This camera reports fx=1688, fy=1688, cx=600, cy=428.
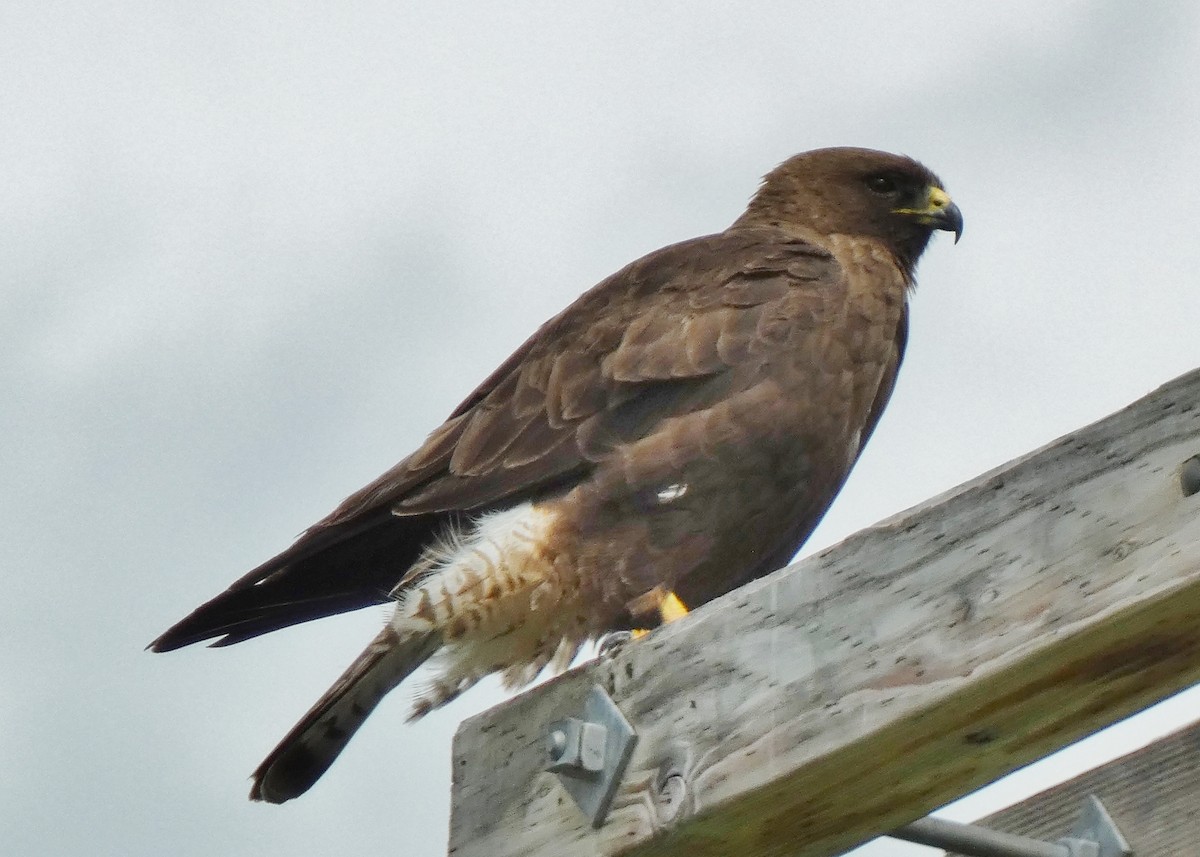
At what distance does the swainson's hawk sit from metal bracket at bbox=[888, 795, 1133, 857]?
1.57 m

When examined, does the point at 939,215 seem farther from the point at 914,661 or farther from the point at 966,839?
the point at 914,661

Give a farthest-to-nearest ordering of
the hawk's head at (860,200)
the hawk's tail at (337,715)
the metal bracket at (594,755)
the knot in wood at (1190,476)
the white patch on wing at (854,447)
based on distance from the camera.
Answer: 1. the hawk's head at (860,200)
2. the white patch on wing at (854,447)
3. the hawk's tail at (337,715)
4. the metal bracket at (594,755)
5. the knot in wood at (1190,476)

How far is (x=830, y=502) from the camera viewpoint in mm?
4406

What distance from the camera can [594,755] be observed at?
231 centimetres

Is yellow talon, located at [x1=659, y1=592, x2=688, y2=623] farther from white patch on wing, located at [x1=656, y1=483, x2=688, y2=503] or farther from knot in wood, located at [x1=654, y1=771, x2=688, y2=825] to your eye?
knot in wood, located at [x1=654, y1=771, x2=688, y2=825]

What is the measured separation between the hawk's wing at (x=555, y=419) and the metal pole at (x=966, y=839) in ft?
5.95

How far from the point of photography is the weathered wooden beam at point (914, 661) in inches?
74.7

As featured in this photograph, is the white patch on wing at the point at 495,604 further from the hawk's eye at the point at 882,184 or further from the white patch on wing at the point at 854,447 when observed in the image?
the hawk's eye at the point at 882,184

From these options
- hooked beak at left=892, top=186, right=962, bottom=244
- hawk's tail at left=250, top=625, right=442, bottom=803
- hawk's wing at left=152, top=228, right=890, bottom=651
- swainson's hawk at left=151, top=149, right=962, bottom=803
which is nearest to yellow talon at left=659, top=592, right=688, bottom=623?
swainson's hawk at left=151, top=149, right=962, bottom=803

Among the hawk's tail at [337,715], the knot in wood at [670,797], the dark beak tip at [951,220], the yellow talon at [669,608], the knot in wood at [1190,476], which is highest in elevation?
the dark beak tip at [951,220]

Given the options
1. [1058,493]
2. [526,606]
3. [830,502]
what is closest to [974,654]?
[1058,493]

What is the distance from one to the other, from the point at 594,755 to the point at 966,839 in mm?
531

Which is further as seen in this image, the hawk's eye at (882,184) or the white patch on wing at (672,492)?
the hawk's eye at (882,184)

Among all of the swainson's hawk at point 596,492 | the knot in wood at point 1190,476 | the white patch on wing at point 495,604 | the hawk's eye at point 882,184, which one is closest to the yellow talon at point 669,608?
the swainson's hawk at point 596,492
